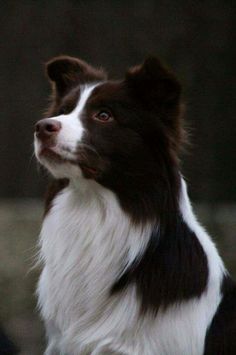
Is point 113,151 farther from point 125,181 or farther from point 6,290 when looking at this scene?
point 6,290

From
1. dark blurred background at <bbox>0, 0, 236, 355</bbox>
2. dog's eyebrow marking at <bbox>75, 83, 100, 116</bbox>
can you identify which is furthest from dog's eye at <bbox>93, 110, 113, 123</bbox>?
dark blurred background at <bbox>0, 0, 236, 355</bbox>

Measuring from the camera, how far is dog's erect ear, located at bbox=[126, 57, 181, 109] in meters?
7.04

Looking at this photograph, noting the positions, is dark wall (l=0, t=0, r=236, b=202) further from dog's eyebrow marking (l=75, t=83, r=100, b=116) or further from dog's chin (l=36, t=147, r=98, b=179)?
dog's chin (l=36, t=147, r=98, b=179)

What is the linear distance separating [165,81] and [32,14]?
555 centimetres

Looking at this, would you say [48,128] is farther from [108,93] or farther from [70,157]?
[108,93]

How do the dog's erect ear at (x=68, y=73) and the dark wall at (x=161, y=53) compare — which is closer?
the dog's erect ear at (x=68, y=73)

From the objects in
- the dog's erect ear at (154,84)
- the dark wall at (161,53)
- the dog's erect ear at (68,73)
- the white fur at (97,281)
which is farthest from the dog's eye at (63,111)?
the dark wall at (161,53)

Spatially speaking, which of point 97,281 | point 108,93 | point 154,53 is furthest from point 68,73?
point 154,53

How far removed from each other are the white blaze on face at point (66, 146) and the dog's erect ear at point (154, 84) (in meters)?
0.37

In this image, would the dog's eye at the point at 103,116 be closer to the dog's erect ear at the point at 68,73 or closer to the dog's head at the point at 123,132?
the dog's head at the point at 123,132

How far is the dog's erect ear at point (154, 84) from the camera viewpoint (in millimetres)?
7039

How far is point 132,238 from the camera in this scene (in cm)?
714

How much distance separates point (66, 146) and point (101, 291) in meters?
0.87

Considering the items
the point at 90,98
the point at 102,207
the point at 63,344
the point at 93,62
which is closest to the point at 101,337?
the point at 63,344
